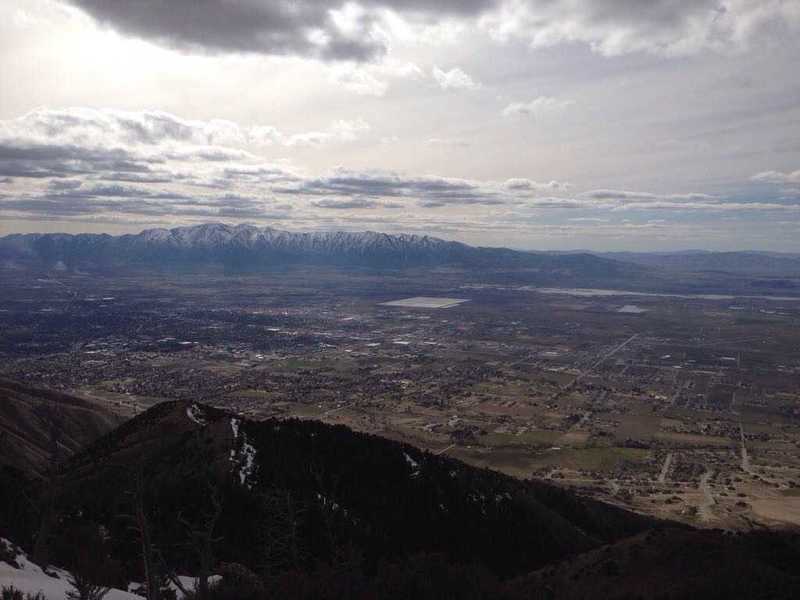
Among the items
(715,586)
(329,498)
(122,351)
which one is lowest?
(122,351)

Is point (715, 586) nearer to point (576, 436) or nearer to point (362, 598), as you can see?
point (362, 598)

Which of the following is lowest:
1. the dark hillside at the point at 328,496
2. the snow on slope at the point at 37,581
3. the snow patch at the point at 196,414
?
the dark hillside at the point at 328,496

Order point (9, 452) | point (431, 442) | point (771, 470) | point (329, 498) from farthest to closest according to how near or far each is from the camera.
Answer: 1. point (431, 442)
2. point (771, 470)
3. point (9, 452)
4. point (329, 498)

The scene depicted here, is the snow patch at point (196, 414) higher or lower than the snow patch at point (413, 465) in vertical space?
higher

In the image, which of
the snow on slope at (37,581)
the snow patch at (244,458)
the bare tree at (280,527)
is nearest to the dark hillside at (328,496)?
the snow patch at (244,458)

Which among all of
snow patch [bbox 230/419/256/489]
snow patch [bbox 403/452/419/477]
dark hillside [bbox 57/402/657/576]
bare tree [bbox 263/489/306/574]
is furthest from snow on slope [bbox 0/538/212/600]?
snow patch [bbox 403/452/419/477]

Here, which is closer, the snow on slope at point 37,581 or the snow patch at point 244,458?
the snow on slope at point 37,581

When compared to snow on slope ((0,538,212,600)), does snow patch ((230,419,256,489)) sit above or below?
below

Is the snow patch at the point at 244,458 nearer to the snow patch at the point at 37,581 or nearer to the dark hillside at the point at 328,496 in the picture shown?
the dark hillside at the point at 328,496

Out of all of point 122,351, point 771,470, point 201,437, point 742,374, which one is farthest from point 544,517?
point 122,351

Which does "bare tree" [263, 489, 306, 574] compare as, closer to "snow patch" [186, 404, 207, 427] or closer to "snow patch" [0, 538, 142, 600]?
"snow patch" [0, 538, 142, 600]

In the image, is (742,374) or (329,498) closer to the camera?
(329,498)
